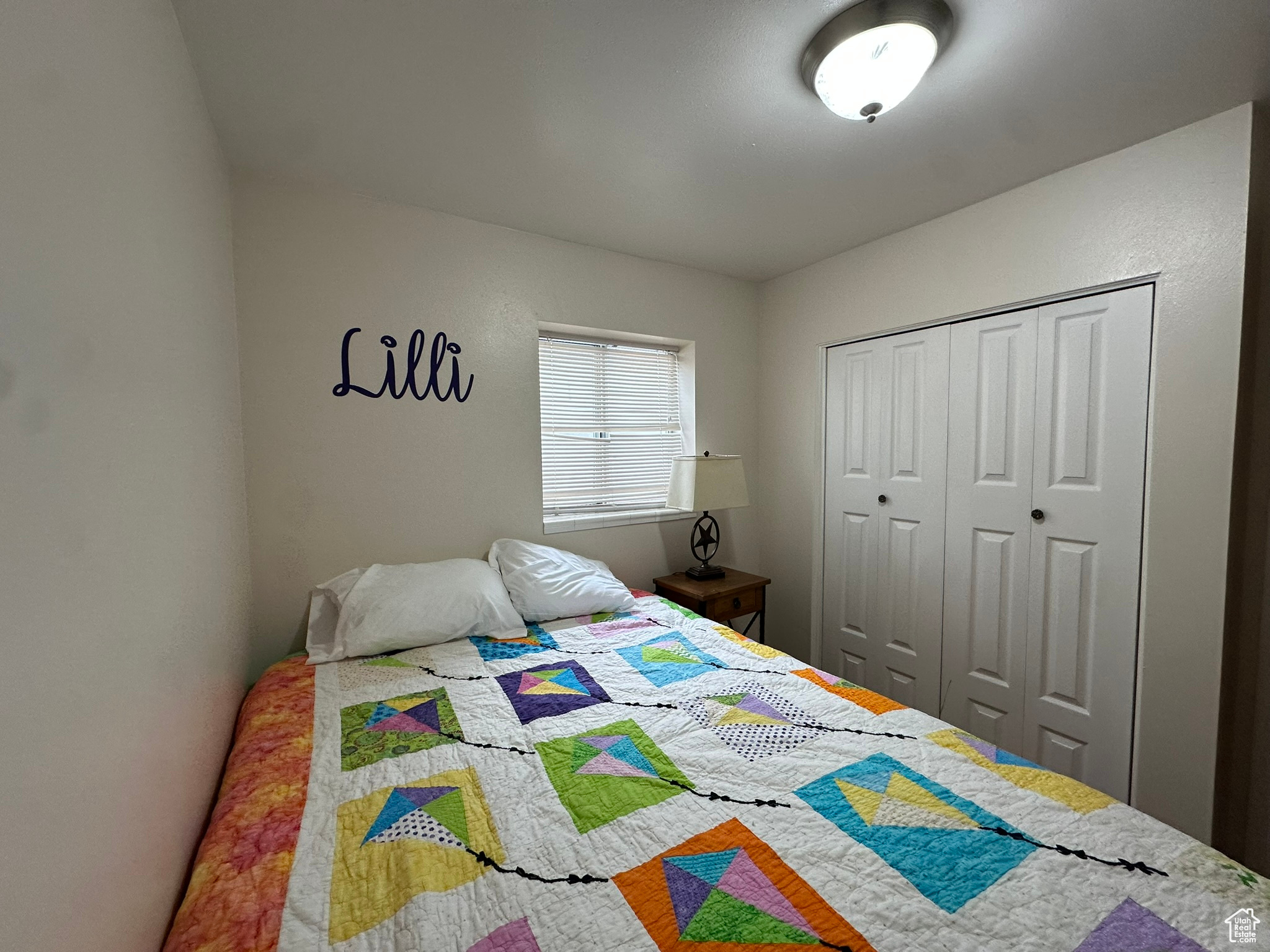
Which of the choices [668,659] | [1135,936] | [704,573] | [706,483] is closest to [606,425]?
[706,483]

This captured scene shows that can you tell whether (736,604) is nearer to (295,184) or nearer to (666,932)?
(666,932)

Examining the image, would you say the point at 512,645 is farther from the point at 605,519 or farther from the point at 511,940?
the point at 511,940

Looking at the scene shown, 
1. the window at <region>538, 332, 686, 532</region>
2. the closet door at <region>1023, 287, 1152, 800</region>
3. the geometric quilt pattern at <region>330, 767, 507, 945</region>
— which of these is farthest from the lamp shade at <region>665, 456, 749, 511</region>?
the geometric quilt pattern at <region>330, 767, 507, 945</region>

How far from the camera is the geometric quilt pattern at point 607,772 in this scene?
3.29 ft

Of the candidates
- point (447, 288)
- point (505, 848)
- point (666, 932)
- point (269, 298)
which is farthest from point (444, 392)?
point (666, 932)

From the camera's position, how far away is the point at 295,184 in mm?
1898

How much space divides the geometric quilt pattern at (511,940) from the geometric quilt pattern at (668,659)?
0.79 meters

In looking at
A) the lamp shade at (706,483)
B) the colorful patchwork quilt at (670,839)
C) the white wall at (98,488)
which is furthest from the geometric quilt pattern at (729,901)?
the lamp shade at (706,483)

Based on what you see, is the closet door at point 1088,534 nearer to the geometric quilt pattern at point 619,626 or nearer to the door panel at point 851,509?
the door panel at point 851,509

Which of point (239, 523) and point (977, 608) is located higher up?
point (239, 523)

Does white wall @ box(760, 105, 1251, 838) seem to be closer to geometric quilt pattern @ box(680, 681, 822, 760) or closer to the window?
geometric quilt pattern @ box(680, 681, 822, 760)

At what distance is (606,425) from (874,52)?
6.17 feet

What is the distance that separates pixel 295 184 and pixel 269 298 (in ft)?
1.49

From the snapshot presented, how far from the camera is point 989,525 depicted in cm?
214
